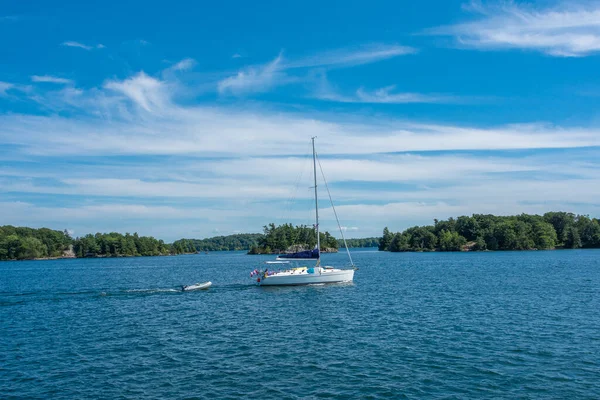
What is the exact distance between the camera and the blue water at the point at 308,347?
26.3m

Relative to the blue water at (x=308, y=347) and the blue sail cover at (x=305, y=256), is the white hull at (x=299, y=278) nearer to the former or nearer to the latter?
the blue sail cover at (x=305, y=256)

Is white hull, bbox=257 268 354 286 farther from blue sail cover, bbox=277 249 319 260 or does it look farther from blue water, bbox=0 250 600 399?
blue water, bbox=0 250 600 399

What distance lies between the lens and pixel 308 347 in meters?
36.2

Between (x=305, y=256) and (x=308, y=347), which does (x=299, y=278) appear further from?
A: (x=308, y=347)

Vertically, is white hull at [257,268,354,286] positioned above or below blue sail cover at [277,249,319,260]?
below

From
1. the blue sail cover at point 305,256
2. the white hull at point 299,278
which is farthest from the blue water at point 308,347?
the blue sail cover at point 305,256

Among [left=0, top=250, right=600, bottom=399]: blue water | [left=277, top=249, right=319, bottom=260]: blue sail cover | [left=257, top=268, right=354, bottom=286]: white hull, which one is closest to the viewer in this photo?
[left=0, top=250, right=600, bottom=399]: blue water

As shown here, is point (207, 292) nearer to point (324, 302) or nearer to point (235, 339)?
point (324, 302)

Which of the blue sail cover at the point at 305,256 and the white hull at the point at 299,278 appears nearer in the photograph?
the white hull at the point at 299,278

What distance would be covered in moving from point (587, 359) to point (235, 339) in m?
25.7

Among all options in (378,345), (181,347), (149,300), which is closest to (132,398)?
(181,347)

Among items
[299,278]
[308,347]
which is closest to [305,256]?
[299,278]

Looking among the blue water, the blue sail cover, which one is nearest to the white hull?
the blue sail cover

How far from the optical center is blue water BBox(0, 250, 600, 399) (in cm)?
2634
